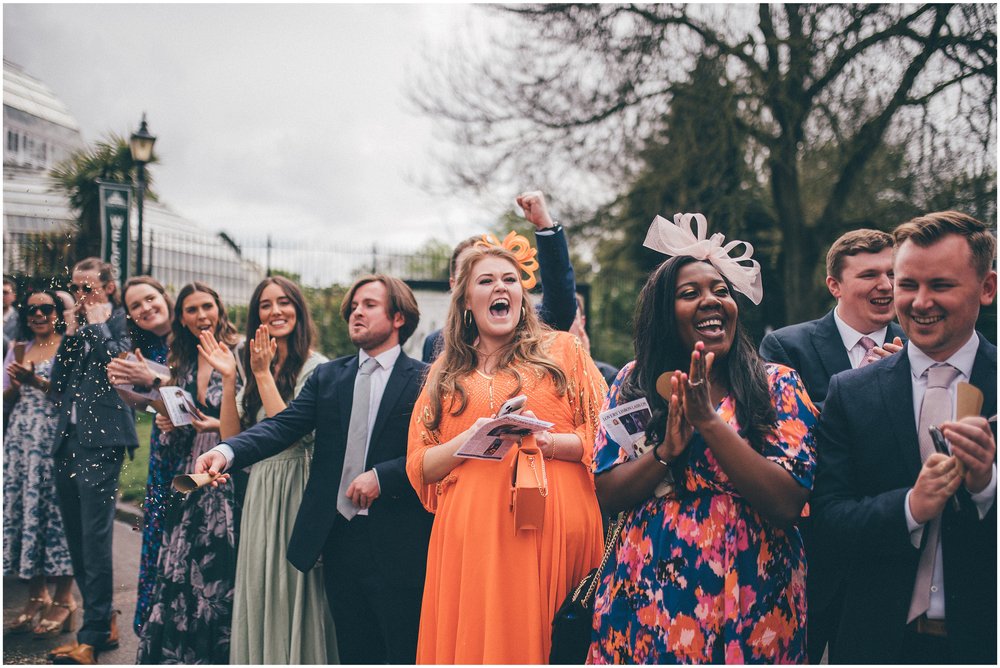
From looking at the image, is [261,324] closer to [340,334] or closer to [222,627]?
[222,627]

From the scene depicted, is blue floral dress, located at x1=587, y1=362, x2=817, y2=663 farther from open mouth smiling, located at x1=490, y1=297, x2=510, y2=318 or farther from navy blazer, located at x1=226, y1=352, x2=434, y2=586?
navy blazer, located at x1=226, y1=352, x2=434, y2=586

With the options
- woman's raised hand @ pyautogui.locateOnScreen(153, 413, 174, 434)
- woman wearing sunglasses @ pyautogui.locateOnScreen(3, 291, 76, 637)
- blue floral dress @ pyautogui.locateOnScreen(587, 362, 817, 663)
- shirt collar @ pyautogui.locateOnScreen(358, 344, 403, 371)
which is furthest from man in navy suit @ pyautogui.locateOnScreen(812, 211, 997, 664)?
woman wearing sunglasses @ pyautogui.locateOnScreen(3, 291, 76, 637)

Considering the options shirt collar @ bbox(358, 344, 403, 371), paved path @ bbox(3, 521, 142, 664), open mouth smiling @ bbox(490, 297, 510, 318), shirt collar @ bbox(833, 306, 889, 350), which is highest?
open mouth smiling @ bbox(490, 297, 510, 318)

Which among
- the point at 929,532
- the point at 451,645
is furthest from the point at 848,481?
the point at 451,645

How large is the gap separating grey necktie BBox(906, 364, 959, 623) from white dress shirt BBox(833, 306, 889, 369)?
1144mm

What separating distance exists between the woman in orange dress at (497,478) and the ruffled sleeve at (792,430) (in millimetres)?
835

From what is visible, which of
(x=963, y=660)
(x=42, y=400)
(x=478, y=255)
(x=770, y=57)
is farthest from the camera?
(x=770, y=57)

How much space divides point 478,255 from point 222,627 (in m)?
2.25

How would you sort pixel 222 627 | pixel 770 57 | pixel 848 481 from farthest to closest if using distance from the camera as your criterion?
pixel 770 57
pixel 222 627
pixel 848 481

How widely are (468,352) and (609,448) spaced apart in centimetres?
94

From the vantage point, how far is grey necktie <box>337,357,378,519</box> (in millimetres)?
3406

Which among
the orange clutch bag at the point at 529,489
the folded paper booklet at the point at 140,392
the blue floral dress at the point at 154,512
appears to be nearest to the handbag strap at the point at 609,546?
the orange clutch bag at the point at 529,489

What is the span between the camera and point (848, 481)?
2107 mm

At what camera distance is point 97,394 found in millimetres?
4789
